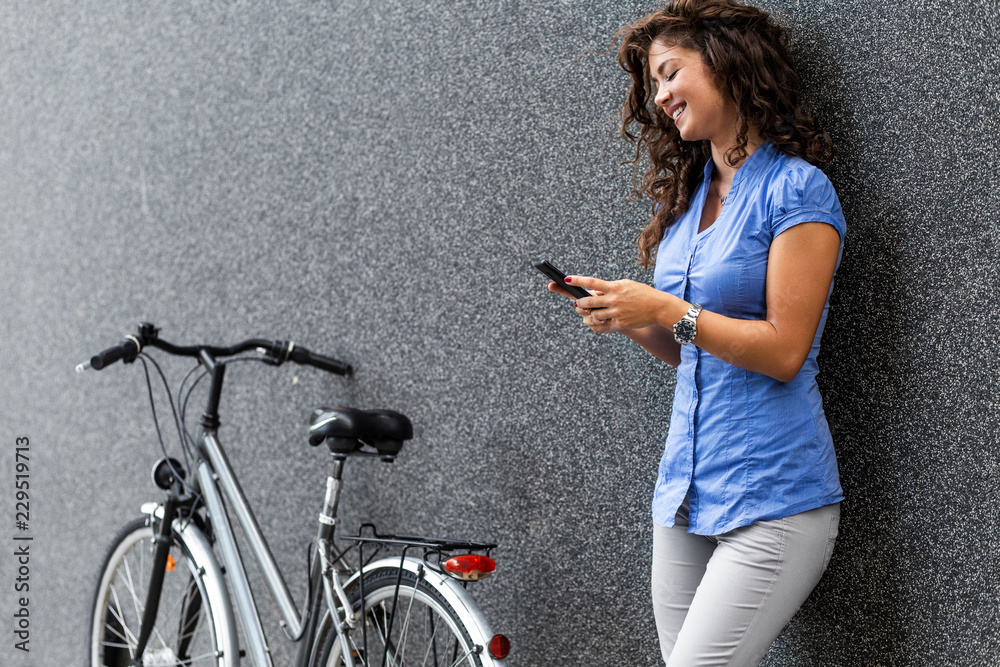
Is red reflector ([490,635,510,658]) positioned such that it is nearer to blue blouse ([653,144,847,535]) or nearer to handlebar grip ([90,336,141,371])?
blue blouse ([653,144,847,535])

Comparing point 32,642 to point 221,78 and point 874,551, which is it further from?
point 874,551

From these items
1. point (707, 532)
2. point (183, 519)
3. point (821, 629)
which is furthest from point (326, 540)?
point (821, 629)

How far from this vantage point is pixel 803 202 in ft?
3.52

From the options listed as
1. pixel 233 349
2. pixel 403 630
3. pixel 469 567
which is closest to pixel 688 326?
pixel 469 567

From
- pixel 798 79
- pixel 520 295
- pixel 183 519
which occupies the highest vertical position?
pixel 798 79

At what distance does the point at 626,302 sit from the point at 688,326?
0.09 metres

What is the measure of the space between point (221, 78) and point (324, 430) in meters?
1.10

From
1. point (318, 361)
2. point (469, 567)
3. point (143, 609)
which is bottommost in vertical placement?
point (143, 609)

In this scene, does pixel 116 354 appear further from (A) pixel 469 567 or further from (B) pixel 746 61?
(B) pixel 746 61

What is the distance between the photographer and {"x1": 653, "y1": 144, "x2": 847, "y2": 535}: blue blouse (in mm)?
1095

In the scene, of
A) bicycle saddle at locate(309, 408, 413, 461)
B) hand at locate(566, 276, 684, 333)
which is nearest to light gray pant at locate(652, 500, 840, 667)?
hand at locate(566, 276, 684, 333)

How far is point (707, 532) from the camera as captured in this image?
1146mm

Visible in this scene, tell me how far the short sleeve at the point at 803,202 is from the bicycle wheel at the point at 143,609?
53.1 inches

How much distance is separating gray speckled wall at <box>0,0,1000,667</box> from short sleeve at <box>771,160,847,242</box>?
0.20m
